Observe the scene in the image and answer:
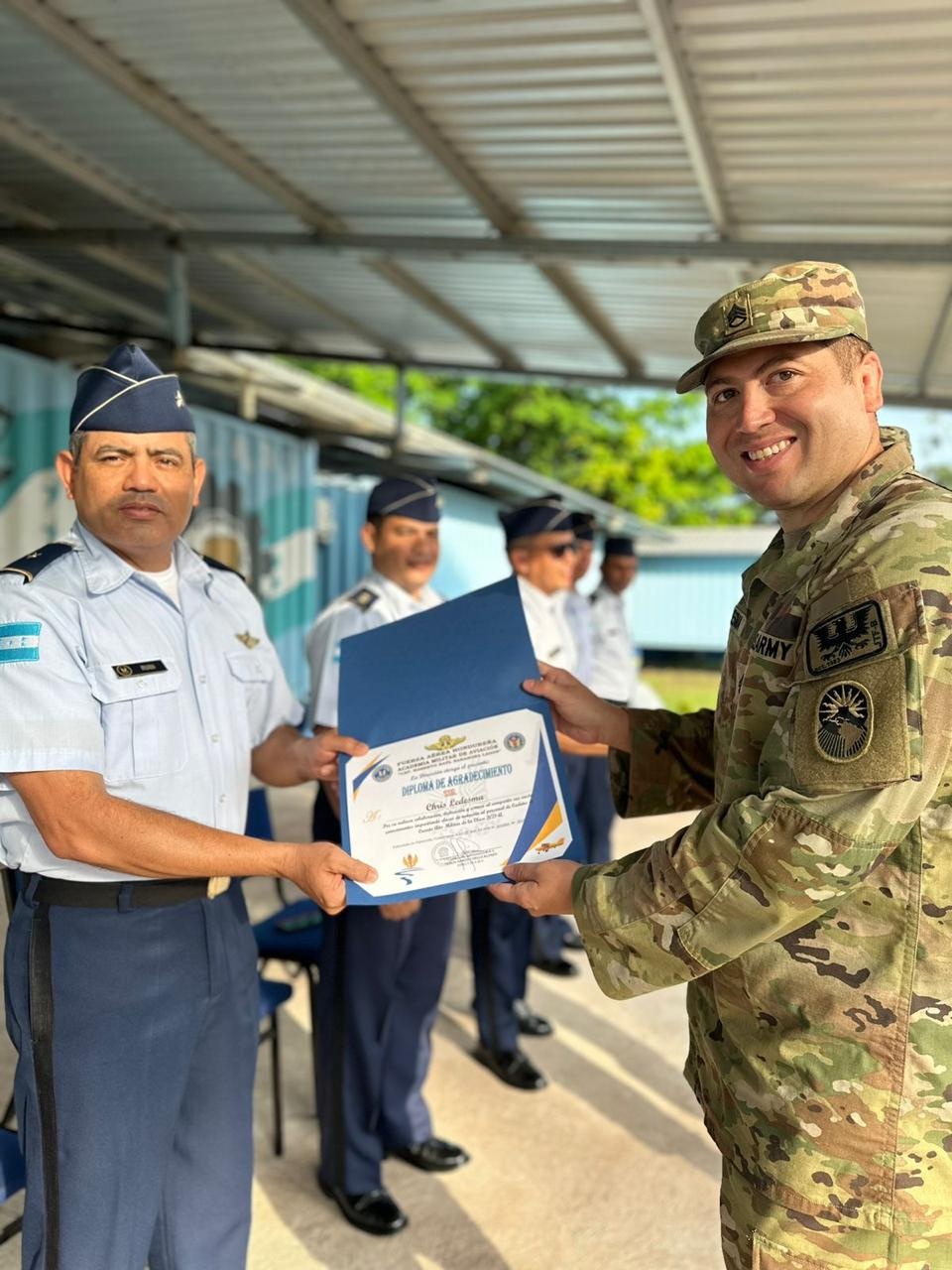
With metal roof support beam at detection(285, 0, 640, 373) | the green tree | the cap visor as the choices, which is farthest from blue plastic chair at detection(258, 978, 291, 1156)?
the green tree

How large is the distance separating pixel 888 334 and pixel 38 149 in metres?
4.84

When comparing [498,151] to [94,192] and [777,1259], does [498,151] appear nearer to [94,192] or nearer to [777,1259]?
[94,192]

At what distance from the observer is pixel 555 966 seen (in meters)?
4.95

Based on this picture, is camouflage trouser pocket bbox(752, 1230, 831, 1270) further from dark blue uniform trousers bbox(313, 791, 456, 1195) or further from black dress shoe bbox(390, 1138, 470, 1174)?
black dress shoe bbox(390, 1138, 470, 1174)

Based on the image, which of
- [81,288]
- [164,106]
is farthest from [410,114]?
[81,288]

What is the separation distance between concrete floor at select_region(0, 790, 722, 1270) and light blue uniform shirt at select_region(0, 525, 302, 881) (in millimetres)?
1425

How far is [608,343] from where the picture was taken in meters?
7.31

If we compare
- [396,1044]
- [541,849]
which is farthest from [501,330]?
[541,849]

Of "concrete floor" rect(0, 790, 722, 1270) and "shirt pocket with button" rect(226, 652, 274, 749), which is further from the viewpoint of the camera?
"concrete floor" rect(0, 790, 722, 1270)

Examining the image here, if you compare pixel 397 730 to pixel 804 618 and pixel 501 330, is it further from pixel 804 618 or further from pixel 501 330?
pixel 501 330

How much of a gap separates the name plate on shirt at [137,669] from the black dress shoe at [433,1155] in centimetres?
198

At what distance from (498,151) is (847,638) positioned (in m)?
3.68

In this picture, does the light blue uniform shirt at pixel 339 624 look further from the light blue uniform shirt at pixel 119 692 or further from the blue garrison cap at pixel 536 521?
the blue garrison cap at pixel 536 521

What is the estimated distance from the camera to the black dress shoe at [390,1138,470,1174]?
316 centimetres
